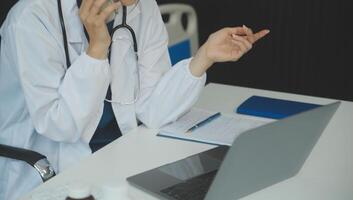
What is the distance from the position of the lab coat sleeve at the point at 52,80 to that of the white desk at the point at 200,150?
5.8 inches

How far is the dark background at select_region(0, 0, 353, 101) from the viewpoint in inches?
128

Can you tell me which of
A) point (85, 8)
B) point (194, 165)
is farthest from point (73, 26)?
point (194, 165)

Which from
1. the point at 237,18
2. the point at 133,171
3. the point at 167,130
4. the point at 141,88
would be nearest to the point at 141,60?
the point at 141,88

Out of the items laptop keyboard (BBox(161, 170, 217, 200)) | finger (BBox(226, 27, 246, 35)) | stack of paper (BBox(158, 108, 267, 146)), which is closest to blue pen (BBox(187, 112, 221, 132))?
stack of paper (BBox(158, 108, 267, 146))

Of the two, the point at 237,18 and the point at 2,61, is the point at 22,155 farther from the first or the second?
the point at 237,18

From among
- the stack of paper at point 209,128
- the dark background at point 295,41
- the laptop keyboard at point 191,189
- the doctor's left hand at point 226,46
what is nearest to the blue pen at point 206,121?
the stack of paper at point 209,128

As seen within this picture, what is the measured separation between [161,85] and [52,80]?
39 centimetres

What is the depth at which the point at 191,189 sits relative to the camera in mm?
1156

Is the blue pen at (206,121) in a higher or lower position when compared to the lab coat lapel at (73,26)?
lower

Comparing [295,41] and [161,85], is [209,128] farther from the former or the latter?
[295,41]

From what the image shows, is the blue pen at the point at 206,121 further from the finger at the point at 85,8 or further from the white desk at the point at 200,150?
the finger at the point at 85,8

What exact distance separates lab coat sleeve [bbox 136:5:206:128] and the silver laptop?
0.35 metres

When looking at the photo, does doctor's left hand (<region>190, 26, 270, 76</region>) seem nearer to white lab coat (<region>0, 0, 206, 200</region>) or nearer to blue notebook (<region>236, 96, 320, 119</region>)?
white lab coat (<region>0, 0, 206, 200</region>)

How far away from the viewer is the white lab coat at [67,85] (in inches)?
58.4
